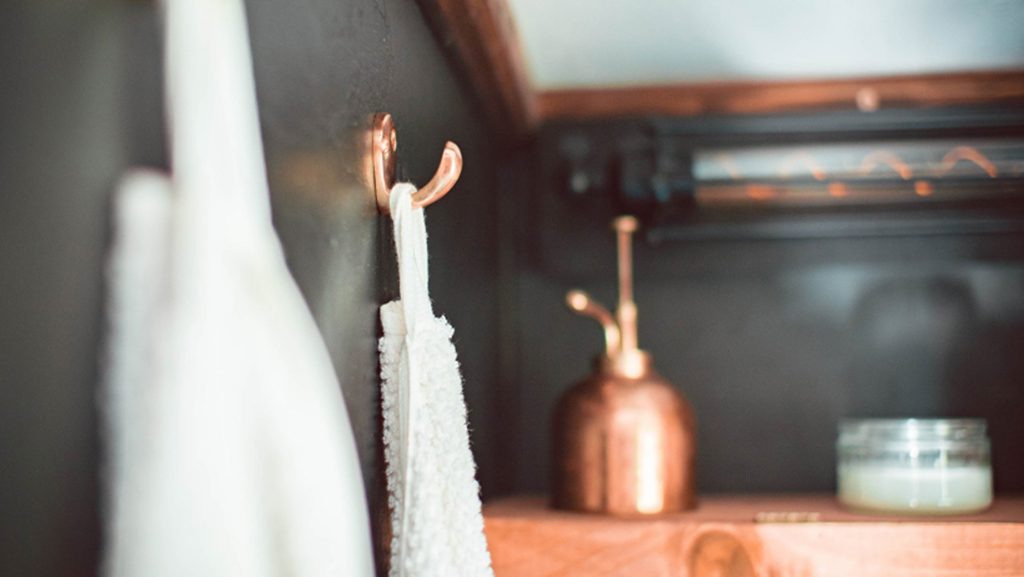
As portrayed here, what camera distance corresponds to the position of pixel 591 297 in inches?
67.1

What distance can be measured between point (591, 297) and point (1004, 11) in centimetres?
75

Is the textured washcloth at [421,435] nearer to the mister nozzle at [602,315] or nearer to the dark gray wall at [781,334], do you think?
the mister nozzle at [602,315]

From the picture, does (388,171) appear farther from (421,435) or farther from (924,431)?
(924,431)

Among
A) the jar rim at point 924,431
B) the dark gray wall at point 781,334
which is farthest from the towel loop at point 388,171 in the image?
the dark gray wall at point 781,334

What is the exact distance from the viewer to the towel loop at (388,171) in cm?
80

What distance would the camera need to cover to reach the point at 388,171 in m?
0.84

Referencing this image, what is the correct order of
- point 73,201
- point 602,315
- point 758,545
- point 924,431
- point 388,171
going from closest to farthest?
1. point 73,201
2. point 388,171
3. point 758,545
4. point 924,431
5. point 602,315

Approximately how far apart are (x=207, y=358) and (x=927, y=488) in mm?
1018

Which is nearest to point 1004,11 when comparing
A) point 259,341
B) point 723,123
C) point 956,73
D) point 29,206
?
point 956,73

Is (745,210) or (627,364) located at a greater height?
(745,210)

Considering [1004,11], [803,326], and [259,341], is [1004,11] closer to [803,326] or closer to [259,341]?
[803,326]

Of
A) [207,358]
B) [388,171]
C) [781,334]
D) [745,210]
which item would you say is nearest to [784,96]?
[745,210]

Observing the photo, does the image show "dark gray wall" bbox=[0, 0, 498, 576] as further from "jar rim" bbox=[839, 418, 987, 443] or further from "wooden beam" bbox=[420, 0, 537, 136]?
"jar rim" bbox=[839, 418, 987, 443]

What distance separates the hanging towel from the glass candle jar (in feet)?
2.87
